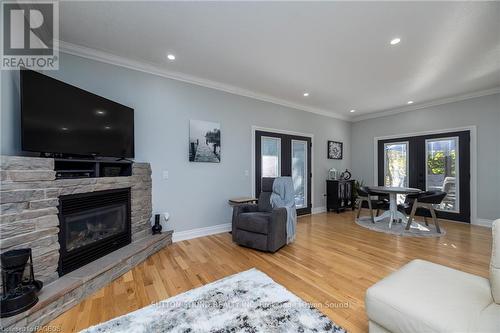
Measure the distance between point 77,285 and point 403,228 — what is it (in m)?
4.93

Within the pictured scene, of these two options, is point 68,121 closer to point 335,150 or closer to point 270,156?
point 270,156

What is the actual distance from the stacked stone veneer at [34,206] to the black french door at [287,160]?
304cm

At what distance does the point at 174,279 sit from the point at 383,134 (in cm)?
602

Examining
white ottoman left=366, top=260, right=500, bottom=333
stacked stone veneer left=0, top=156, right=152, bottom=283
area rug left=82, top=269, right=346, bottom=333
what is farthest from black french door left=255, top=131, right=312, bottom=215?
white ottoman left=366, top=260, right=500, bottom=333

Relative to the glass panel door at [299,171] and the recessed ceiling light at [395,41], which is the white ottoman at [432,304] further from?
the glass panel door at [299,171]

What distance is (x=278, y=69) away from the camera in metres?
3.30

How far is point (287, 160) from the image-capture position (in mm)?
4898

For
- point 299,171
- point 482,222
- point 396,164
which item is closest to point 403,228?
point 482,222

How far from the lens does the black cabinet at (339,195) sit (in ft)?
17.9

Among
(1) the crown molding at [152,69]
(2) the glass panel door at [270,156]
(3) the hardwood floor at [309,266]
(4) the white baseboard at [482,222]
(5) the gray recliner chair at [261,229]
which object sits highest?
(1) the crown molding at [152,69]

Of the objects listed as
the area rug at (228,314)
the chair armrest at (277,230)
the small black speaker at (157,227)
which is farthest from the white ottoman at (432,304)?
the small black speaker at (157,227)

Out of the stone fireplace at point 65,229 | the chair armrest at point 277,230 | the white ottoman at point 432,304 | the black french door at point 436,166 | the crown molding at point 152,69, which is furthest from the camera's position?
the black french door at point 436,166

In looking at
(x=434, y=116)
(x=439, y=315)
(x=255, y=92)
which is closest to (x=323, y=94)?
(x=255, y=92)

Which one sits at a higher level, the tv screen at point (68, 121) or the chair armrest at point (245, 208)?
the tv screen at point (68, 121)
